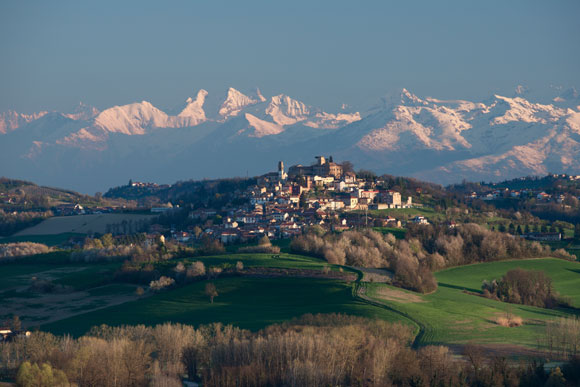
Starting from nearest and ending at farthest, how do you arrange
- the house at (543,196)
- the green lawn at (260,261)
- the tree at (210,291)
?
1. the tree at (210,291)
2. the green lawn at (260,261)
3. the house at (543,196)

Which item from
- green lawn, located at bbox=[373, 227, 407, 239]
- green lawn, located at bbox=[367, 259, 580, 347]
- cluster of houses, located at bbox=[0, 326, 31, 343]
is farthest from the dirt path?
cluster of houses, located at bbox=[0, 326, 31, 343]

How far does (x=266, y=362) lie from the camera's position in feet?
157

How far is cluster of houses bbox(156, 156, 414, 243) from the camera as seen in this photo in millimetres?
121938

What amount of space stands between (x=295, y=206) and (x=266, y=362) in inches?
3901

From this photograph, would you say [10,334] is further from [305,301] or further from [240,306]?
[305,301]

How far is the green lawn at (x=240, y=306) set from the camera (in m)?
62.0

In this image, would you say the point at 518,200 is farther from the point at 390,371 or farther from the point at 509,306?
the point at 390,371

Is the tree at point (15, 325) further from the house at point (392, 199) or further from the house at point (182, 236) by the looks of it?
the house at point (392, 199)

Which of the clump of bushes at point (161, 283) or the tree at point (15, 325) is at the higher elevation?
the clump of bushes at point (161, 283)

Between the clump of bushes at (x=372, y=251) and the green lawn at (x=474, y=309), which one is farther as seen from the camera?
the clump of bushes at (x=372, y=251)

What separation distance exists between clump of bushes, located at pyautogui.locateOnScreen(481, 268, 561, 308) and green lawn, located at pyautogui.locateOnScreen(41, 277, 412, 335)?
12941 mm

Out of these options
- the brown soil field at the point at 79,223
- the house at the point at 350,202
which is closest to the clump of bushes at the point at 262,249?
the house at the point at 350,202

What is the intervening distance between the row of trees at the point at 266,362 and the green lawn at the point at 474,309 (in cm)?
608

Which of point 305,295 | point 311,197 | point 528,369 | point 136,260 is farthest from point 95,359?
point 311,197
